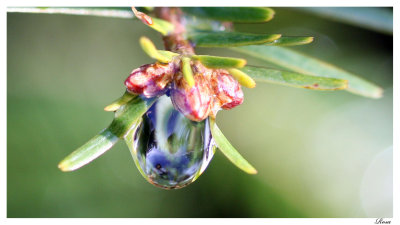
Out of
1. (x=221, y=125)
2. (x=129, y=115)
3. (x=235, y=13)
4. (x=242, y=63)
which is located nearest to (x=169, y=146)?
(x=129, y=115)

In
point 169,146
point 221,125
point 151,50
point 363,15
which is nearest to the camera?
point 151,50

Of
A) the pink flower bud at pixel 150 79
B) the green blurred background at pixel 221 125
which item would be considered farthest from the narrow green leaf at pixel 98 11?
the green blurred background at pixel 221 125

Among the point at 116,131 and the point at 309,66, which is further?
the point at 309,66

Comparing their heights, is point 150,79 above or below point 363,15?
above

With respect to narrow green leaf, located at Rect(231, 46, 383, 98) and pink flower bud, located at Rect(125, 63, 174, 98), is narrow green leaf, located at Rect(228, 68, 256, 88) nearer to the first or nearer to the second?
pink flower bud, located at Rect(125, 63, 174, 98)

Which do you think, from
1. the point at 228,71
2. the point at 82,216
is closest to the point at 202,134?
the point at 228,71

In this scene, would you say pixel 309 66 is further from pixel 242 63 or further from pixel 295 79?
pixel 242 63

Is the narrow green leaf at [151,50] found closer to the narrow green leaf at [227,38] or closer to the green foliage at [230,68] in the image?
the green foliage at [230,68]
